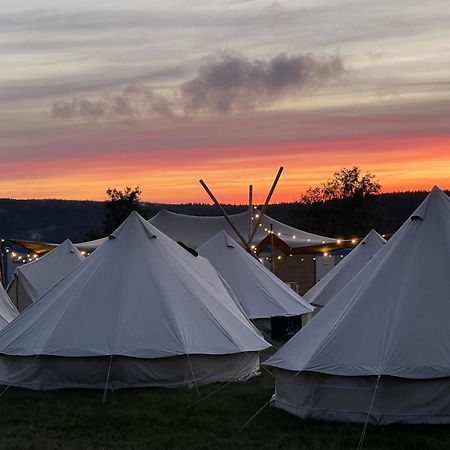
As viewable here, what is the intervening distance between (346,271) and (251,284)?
4.07 m

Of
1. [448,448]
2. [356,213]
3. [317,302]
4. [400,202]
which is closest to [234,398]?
[448,448]

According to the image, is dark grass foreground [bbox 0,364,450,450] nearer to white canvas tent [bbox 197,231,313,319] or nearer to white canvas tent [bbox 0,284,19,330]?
white canvas tent [bbox 0,284,19,330]

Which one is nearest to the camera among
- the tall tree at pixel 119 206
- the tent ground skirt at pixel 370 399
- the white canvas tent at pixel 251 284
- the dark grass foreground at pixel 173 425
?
the dark grass foreground at pixel 173 425

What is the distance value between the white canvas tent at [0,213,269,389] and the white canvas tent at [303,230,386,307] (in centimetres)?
1206

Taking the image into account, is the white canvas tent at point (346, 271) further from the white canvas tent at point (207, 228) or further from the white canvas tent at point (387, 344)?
the white canvas tent at point (387, 344)

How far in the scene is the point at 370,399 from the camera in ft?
38.5

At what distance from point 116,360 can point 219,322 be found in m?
1.87

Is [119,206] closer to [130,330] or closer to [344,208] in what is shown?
[344,208]

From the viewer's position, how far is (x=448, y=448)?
10.4 m

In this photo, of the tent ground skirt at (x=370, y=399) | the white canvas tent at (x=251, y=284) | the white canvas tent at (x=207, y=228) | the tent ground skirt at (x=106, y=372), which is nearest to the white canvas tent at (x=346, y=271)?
the white canvas tent at (x=251, y=284)

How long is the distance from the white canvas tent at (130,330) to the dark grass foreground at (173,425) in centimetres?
35

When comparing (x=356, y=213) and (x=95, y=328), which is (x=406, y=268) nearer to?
(x=95, y=328)

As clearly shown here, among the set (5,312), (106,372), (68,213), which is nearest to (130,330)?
(106,372)

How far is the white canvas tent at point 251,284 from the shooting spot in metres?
25.1
